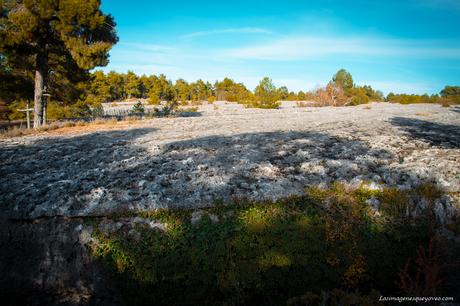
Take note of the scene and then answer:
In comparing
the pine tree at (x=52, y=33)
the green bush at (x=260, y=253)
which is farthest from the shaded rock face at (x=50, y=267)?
the pine tree at (x=52, y=33)

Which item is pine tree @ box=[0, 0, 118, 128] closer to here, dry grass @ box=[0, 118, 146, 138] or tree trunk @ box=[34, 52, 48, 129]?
tree trunk @ box=[34, 52, 48, 129]

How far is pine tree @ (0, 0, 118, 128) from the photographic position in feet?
46.7

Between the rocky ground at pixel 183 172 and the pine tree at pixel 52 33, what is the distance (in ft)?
25.4

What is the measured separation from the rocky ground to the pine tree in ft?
25.4

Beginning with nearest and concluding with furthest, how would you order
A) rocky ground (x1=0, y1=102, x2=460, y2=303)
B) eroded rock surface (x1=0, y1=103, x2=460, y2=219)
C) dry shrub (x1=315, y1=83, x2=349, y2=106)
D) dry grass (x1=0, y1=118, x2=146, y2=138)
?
rocky ground (x1=0, y1=102, x2=460, y2=303) < eroded rock surface (x1=0, y1=103, x2=460, y2=219) < dry grass (x1=0, y1=118, x2=146, y2=138) < dry shrub (x1=315, y1=83, x2=349, y2=106)

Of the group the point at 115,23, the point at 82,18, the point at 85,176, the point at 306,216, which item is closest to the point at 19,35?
the point at 82,18

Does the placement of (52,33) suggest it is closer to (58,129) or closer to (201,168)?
(58,129)

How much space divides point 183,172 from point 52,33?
48.0 feet

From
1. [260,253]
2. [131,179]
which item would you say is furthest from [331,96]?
[260,253]

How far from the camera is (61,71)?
18.2 metres

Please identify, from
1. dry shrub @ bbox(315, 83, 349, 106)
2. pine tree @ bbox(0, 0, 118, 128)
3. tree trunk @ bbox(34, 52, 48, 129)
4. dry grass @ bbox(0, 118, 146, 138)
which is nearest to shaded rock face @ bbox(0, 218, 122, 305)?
dry grass @ bbox(0, 118, 146, 138)

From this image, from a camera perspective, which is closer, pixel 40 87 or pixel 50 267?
pixel 50 267

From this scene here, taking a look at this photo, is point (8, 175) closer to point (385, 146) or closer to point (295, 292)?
point (295, 292)

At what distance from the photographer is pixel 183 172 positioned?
666 cm
